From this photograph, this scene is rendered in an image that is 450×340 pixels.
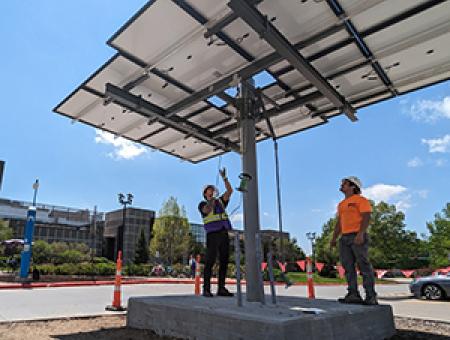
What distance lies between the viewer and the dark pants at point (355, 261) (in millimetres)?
4631

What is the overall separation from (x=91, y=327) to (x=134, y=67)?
13.5 ft

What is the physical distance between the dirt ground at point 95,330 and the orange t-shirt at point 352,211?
1473mm

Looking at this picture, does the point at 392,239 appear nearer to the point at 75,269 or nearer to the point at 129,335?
the point at 75,269

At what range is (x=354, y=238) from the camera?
478cm

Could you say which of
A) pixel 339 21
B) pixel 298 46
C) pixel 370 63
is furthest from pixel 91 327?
pixel 370 63

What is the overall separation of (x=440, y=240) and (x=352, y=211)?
40.3 metres

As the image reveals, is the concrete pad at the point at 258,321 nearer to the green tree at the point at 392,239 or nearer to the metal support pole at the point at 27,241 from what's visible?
the metal support pole at the point at 27,241

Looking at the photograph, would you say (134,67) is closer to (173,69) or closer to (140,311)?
(173,69)

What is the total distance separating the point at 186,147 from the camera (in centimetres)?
833

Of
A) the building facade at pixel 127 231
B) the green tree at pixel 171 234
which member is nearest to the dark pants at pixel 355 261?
the green tree at pixel 171 234

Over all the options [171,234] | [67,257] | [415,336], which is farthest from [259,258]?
[171,234]

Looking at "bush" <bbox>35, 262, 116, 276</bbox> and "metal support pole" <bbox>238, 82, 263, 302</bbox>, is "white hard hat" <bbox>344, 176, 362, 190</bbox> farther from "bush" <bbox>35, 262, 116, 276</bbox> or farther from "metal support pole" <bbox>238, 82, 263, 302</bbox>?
"bush" <bbox>35, 262, 116, 276</bbox>

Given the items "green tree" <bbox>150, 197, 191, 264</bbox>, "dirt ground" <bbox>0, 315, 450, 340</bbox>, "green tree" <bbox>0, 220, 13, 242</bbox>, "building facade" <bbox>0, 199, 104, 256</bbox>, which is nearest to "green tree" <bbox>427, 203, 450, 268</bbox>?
"green tree" <bbox>150, 197, 191, 264</bbox>

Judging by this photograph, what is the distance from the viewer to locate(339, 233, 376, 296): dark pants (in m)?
4.63
